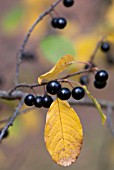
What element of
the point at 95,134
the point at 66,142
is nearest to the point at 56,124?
the point at 66,142

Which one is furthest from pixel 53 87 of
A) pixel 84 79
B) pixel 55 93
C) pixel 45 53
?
pixel 45 53

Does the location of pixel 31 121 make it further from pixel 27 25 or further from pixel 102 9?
pixel 102 9

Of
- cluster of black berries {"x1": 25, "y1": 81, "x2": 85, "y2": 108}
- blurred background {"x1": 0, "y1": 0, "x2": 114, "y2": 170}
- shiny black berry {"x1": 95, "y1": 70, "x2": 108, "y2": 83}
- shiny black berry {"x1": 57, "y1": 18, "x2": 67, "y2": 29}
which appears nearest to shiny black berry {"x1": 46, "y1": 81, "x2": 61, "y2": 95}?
cluster of black berries {"x1": 25, "y1": 81, "x2": 85, "y2": 108}

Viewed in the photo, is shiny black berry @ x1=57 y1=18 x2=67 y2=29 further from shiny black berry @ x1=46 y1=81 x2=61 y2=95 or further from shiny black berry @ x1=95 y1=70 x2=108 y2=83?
shiny black berry @ x1=46 y1=81 x2=61 y2=95

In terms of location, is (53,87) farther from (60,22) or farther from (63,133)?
(60,22)

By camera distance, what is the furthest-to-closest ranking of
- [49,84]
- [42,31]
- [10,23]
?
Answer: [42,31] → [10,23] → [49,84]
